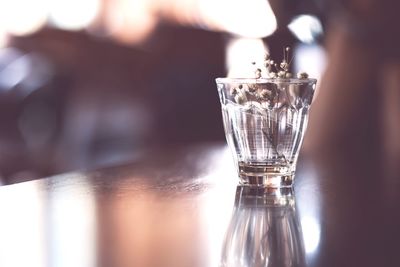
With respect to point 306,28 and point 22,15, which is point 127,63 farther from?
point 306,28

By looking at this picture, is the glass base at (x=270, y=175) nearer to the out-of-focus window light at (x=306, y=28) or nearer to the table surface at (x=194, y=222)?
the table surface at (x=194, y=222)

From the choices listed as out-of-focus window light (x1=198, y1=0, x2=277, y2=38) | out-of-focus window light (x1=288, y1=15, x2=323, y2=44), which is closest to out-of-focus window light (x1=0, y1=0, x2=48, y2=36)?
out-of-focus window light (x1=198, y1=0, x2=277, y2=38)

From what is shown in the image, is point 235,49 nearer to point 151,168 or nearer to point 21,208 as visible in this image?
point 151,168

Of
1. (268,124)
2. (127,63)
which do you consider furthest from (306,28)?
(268,124)

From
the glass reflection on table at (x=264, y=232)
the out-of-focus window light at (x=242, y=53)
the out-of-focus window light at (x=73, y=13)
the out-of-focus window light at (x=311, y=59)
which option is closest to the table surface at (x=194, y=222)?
the glass reflection on table at (x=264, y=232)

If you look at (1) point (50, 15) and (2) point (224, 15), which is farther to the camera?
(1) point (50, 15)

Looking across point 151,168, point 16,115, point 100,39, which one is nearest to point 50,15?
point 100,39
